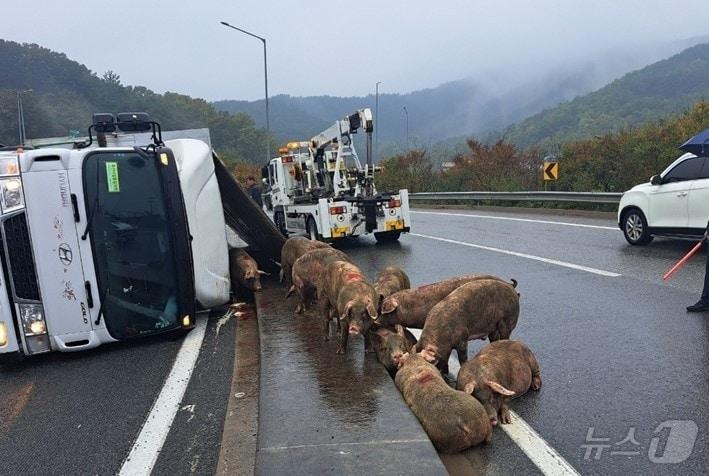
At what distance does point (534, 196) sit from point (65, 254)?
61.1 ft

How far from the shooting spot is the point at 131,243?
6.85 metres

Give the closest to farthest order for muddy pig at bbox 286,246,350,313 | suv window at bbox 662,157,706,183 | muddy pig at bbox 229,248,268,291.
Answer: muddy pig at bbox 286,246,350,313 → muddy pig at bbox 229,248,268,291 → suv window at bbox 662,157,706,183

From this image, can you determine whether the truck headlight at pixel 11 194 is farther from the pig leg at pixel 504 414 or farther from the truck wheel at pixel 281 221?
the truck wheel at pixel 281 221

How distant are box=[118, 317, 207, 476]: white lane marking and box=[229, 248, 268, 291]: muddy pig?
1.98 m

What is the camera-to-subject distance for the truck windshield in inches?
263

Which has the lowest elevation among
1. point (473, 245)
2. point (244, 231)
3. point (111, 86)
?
point (473, 245)

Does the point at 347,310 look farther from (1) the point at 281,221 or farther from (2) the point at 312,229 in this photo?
(1) the point at 281,221

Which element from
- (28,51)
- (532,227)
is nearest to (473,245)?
(532,227)

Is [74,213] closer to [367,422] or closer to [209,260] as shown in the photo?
[209,260]

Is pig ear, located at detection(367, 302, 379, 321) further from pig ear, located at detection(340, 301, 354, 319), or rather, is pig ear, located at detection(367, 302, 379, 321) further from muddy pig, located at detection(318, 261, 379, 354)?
pig ear, located at detection(340, 301, 354, 319)

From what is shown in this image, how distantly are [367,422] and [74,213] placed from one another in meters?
4.06

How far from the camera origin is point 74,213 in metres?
6.53

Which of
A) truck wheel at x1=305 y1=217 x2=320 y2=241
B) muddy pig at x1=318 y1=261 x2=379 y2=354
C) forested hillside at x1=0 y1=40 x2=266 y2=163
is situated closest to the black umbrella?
muddy pig at x1=318 y1=261 x2=379 y2=354

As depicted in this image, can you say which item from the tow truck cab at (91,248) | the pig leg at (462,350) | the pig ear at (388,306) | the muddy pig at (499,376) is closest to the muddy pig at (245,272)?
the tow truck cab at (91,248)
